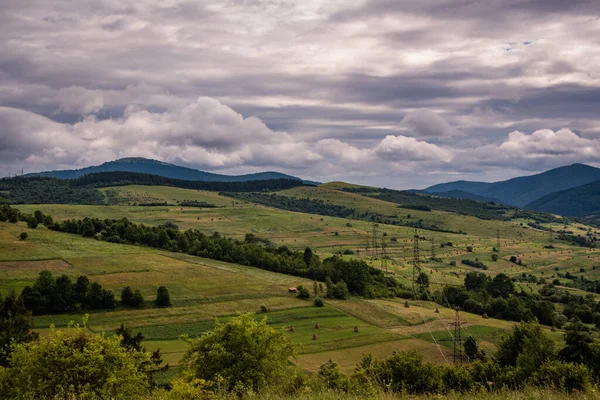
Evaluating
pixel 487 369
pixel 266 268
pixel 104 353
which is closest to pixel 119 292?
pixel 266 268

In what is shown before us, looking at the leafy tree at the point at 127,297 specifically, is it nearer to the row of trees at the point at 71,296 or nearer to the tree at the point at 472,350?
the row of trees at the point at 71,296

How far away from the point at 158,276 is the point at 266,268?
1701 inches

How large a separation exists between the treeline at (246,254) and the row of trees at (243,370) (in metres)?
78.7

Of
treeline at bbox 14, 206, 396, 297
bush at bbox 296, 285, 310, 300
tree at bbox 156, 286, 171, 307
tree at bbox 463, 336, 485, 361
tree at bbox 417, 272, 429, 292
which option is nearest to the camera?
tree at bbox 463, 336, 485, 361

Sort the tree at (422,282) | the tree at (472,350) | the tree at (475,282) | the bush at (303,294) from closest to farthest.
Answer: the tree at (472,350) < the bush at (303,294) < the tree at (422,282) < the tree at (475,282)

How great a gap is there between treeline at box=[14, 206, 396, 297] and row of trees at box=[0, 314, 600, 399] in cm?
7867

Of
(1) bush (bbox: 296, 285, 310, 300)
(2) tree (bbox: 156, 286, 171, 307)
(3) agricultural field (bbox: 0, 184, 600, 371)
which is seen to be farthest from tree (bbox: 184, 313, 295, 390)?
(1) bush (bbox: 296, 285, 310, 300)

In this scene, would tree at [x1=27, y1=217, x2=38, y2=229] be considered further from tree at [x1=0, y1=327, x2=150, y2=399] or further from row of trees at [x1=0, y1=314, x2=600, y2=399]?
tree at [x1=0, y1=327, x2=150, y2=399]

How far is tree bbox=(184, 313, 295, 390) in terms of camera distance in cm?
4981

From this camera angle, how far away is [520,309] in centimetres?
13050

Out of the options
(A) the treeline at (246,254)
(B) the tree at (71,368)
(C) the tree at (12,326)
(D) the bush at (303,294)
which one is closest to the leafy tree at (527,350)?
(B) the tree at (71,368)

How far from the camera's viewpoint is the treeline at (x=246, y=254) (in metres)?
150

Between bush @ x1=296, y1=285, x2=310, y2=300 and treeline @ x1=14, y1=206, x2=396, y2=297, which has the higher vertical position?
treeline @ x1=14, y1=206, x2=396, y2=297

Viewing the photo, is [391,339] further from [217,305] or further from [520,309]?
[520,309]
